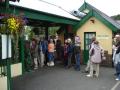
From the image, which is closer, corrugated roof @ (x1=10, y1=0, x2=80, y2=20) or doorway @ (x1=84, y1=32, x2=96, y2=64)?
corrugated roof @ (x1=10, y1=0, x2=80, y2=20)

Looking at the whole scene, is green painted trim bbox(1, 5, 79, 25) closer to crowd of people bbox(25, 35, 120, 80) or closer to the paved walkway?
crowd of people bbox(25, 35, 120, 80)

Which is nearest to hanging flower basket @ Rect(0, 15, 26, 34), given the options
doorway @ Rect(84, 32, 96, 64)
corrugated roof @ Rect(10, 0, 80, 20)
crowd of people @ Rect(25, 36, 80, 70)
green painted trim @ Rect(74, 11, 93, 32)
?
corrugated roof @ Rect(10, 0, 80, 20)

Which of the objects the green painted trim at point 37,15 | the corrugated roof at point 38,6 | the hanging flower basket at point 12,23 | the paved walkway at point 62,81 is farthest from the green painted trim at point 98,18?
the hanging flower basket at point 12,23

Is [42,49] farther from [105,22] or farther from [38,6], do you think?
[105,22]

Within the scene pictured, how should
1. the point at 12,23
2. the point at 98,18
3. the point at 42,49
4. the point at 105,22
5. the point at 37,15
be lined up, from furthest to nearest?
1. the point at 98,18
2. the point at 105,22
3. the point at 42,49
4. the point at 37,15
5. the point at 12,23

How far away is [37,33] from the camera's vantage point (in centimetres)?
1972

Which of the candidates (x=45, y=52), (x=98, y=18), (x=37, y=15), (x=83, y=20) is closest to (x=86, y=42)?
(x=83, y=20)

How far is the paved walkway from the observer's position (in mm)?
10962

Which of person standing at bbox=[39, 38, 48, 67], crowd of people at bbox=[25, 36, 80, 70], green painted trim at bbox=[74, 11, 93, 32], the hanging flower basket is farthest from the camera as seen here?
green painted trim at bbox=[74, 11, 93, 32]

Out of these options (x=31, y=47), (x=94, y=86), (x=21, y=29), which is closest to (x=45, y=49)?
(x=31, y=47)

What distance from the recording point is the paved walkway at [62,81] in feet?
36.0

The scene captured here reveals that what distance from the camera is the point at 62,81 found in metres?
12.2

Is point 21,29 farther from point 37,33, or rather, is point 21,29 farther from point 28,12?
point 37,33

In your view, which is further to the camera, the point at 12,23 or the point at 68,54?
the point at 68,54
